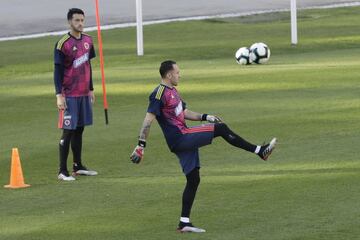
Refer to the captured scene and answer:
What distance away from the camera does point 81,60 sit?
50.6 ft

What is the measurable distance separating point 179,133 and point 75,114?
12.2ft

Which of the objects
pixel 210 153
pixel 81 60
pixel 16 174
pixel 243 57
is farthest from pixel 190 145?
pixel 243 57

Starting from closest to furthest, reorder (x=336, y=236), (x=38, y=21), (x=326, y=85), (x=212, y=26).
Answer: (x=336, y=236) → (x=326, y=85) → (x=212, y=26) → (x=38, y=21)

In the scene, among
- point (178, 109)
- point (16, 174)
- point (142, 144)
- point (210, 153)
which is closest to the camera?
point (142, 144)

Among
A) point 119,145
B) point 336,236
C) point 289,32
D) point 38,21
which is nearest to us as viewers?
point 336,236

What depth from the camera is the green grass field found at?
12219 millimetres

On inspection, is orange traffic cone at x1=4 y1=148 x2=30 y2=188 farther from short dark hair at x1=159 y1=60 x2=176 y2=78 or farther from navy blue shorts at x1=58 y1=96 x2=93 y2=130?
short dark hair at x1=159 y1=60 x2=176 y2=78

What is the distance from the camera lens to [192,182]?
11867mm

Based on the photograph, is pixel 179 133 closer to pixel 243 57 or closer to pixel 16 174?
pixel 16 174

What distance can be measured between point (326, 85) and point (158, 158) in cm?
783

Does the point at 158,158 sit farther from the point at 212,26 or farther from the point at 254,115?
the point at 212,26

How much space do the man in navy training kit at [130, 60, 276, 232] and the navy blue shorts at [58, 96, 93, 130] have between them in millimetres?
3534

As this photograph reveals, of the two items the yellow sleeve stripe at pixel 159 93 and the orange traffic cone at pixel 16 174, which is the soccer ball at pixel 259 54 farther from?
the yellow sleeve stripe at pixel 159 93

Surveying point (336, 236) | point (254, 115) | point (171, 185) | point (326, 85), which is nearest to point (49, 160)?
point (171, 185)
